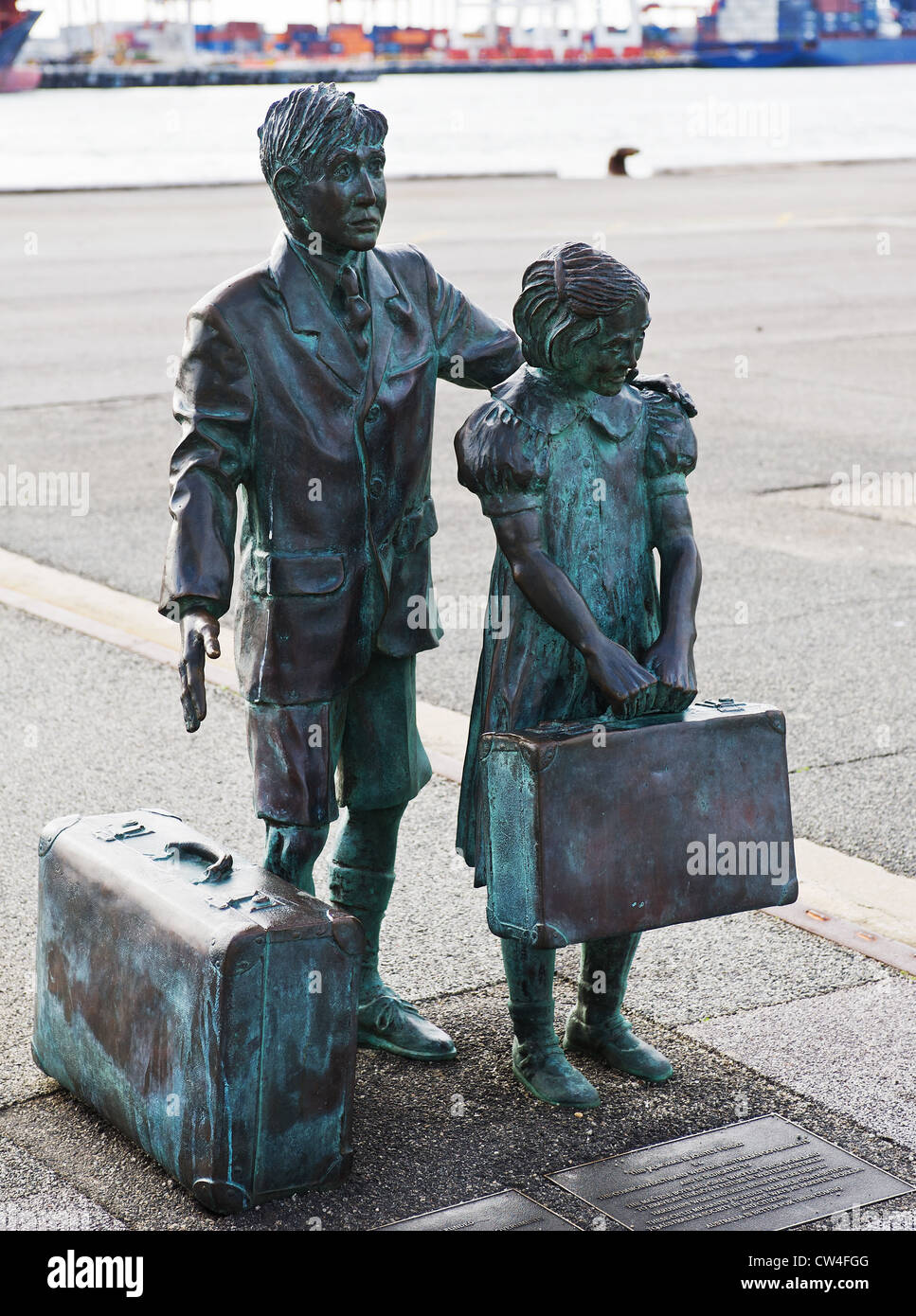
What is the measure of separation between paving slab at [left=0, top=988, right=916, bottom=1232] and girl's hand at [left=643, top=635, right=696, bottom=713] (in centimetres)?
93

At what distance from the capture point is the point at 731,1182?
374cm

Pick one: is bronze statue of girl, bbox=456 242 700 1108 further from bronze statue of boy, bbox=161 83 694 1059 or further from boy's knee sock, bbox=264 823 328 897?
boy's knee sock, bbox=264 823 328 897

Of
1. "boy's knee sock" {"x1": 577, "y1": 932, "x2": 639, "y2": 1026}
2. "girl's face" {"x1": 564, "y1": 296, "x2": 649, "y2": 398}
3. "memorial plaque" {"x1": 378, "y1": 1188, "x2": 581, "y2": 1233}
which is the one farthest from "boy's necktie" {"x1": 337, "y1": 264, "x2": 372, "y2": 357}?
"memorial plaque" {"x1": 378, "y1": 1188, "x2": 581, "y2": 1233}

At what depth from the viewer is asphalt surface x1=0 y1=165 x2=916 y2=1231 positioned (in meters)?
3.89

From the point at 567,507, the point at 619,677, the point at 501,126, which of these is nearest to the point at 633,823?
the point at 619,677

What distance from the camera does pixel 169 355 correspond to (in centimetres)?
1449

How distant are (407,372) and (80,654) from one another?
408 cm

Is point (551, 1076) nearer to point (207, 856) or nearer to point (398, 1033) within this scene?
point (398, 1033)

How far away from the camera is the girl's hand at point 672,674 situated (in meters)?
3.83

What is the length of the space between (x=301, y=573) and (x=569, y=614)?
0.59m

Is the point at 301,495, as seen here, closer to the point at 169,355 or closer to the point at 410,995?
the point at 410,995

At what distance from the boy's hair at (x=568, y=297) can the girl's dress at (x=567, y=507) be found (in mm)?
103

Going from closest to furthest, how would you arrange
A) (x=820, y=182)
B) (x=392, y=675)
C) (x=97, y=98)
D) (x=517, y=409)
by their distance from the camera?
(x=517, y=409) → (x=392, y=675) → (x=820, y=182) → (x=97, y=98)

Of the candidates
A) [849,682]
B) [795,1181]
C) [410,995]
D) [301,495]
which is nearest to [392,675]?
[301,495]
